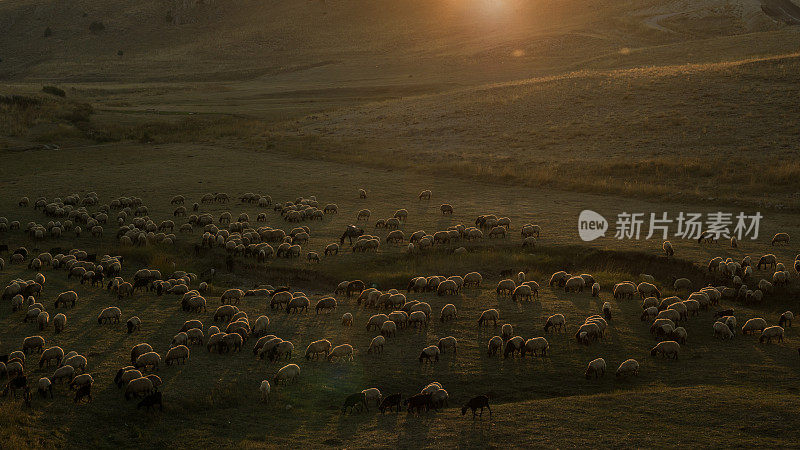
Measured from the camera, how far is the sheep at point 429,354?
16.7 m

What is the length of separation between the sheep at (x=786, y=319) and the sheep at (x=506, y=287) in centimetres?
745

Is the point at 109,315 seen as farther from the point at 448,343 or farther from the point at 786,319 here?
the point at 786,319

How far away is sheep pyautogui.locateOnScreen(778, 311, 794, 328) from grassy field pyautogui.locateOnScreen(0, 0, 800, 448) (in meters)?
1.04

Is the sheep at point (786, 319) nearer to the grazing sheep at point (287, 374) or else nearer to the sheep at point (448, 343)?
the sheep at point (448, 343)

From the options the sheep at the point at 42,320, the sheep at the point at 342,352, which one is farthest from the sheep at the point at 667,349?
the sheep at the point at 42,320

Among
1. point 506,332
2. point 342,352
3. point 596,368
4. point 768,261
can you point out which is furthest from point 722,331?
point 342,352

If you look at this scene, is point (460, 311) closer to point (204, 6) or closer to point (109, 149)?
point (109, 149)

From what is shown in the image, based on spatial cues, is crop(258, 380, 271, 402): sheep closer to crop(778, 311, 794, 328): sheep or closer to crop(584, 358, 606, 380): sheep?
crop(584, 358, 606, 380): sheep

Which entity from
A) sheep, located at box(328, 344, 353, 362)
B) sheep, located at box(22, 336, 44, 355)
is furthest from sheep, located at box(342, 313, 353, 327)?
sheep, located at box(22, 336, 44, 355)

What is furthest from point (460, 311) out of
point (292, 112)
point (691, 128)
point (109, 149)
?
point (292, 112)

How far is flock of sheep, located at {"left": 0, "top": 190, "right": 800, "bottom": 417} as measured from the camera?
1594cm

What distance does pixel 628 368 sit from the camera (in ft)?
52.4

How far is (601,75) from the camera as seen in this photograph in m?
64.2

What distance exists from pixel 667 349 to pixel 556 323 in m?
2.92
